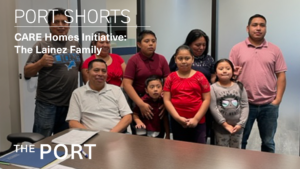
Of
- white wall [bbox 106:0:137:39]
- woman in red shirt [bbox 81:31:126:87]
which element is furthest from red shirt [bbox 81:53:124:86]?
white wall [bbox 106:0:137:39]

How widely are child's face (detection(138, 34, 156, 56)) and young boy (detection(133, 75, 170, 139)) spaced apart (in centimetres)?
23

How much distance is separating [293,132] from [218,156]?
2071 millimetres

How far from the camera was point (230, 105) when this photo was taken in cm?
253

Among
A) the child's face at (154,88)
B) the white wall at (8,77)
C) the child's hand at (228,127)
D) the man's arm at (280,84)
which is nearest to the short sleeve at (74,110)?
the child's face at (154,88)

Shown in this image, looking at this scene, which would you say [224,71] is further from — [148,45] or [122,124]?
[122,124]

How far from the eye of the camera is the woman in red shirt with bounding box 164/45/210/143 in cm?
244

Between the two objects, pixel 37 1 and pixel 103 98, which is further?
pixel 37 1

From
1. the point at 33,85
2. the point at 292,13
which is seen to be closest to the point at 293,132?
the point at 292,13

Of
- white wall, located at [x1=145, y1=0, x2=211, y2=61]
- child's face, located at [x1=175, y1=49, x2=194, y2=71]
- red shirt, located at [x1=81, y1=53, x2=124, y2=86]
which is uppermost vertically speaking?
white wall, located at [x1=145, y1=0, x2=211, y2=61]

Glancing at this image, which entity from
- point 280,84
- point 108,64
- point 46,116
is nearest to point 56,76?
point 46,116

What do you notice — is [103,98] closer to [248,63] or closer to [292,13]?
[248,63]

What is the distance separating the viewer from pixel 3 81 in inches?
130

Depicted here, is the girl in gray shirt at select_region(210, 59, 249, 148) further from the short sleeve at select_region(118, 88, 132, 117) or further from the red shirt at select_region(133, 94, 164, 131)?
the short sleeve at select_region(118, 88, 132, 117)

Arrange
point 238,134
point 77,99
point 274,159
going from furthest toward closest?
1. point 238,134
2. point 77,99
3. point 274,159
